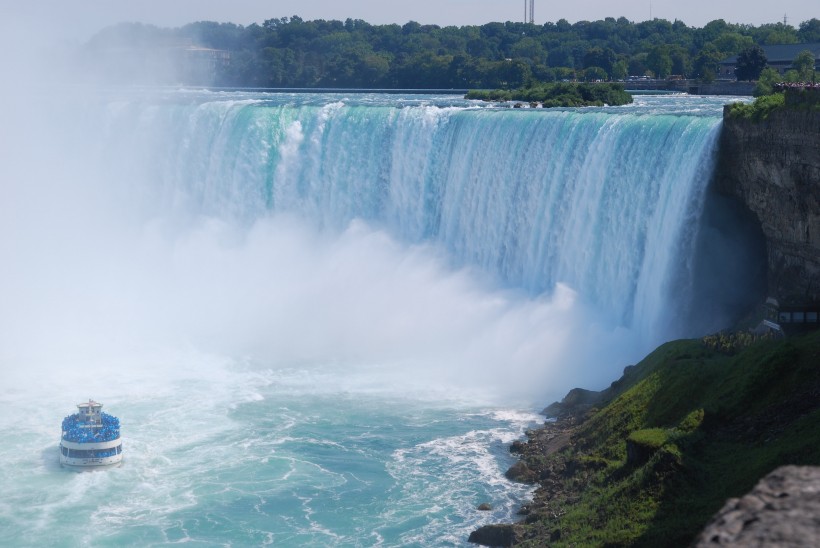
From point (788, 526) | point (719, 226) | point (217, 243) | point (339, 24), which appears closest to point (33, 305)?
point (217, 243)

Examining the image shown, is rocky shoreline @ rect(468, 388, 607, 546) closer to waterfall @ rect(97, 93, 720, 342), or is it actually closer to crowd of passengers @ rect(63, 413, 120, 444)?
waterfall @ rect(97, 93, 720, 342)

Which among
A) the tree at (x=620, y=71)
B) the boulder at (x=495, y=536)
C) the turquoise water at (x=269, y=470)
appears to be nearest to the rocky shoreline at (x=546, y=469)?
the boulder at (x=495, y=536)

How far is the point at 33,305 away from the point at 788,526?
2897 cm

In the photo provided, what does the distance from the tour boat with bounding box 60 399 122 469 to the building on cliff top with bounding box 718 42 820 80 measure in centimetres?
3946

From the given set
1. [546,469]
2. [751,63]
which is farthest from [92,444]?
[751,63]

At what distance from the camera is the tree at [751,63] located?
174ft

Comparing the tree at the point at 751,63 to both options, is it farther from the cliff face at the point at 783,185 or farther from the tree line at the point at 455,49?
the cliff face at the point at 783,185

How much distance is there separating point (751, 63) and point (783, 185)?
31837 mm

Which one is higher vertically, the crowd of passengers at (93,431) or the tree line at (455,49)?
the tree line at (455,49)

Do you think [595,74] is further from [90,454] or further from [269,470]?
[90,454]

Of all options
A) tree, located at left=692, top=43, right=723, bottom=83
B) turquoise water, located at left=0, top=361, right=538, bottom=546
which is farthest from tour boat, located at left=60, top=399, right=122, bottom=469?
tree, located at left=692, top=43, right=723, bottom=83

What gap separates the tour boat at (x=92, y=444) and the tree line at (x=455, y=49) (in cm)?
4041

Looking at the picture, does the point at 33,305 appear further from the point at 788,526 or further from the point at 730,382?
the point at 788,526

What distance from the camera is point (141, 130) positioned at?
4309 centimetres
